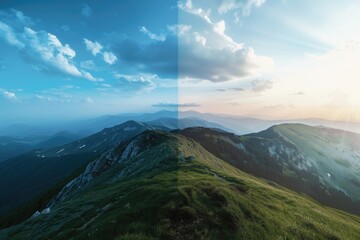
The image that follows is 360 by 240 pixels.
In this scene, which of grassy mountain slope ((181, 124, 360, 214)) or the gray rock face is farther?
grassy mountain slope ((181, 124, 360, 214))

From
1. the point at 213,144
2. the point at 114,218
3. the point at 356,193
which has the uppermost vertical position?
the point at 114,218

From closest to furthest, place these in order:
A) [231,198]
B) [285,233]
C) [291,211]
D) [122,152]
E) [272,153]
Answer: [285,233] → [231,198] → [291,211] → [122,152] → [272,153]

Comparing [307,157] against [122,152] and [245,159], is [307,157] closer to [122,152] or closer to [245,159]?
[245,159]

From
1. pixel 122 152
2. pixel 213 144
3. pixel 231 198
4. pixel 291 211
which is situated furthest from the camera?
pixel 213 144

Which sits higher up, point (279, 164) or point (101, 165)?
point (101, 165)

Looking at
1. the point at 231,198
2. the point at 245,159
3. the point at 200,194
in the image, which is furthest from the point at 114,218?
the point at 245,159

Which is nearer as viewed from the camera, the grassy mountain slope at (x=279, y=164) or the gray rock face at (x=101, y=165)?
the gray rock face at (x=101, y=165)

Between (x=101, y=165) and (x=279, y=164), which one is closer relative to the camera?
(x=101, y=165)

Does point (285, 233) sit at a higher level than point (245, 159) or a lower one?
higher

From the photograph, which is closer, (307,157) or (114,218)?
(114,218)
